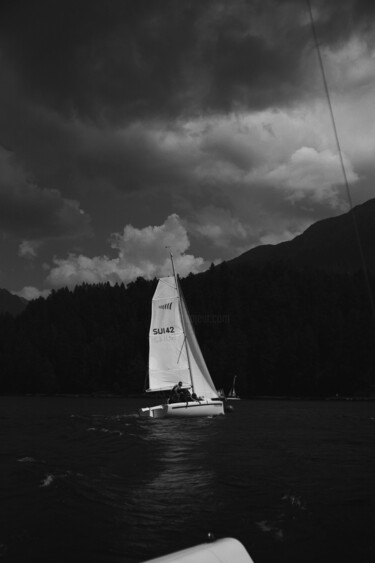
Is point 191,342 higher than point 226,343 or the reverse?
the reverse

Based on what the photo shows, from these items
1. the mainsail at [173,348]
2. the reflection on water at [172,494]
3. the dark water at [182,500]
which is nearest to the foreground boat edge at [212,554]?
the dark water at [182,500]

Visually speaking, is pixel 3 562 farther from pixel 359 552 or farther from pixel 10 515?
pixel 359 552

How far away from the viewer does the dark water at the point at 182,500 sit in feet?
42.3

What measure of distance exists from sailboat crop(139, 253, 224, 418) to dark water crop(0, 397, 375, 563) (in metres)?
23.1

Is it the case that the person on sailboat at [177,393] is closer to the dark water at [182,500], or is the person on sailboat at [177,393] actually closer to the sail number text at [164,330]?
the sail number text at [164,330]

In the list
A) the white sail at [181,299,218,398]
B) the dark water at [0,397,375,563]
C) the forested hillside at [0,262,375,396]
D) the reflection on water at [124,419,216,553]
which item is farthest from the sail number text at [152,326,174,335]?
the forested hillside at [0,262,375,396]

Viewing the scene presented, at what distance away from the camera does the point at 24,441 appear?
1329 inches

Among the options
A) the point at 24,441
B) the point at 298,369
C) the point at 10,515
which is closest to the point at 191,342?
the point at 24,441

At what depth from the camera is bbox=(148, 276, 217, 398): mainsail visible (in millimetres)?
54875

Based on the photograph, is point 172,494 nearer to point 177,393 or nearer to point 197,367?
point 177,393

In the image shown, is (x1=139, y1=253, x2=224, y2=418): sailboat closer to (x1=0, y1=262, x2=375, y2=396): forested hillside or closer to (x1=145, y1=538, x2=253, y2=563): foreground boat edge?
(x1=145, y1=538, x2=253, y2=563): foreground boat edge

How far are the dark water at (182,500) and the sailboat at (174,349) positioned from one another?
23076 mm

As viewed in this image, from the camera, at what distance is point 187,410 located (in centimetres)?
4862

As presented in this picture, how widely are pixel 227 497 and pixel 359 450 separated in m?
14.3
